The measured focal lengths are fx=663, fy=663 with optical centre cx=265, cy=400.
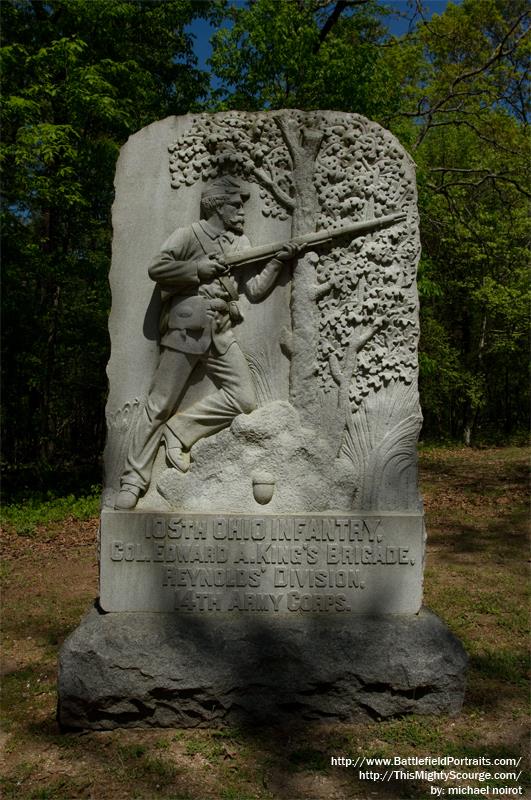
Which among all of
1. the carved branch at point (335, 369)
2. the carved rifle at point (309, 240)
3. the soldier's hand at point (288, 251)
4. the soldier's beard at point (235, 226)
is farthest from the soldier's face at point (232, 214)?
the carved branch at point (335, 369)

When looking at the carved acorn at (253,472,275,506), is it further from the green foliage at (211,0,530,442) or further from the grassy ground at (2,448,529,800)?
the green foliage at (211,0,530,442)

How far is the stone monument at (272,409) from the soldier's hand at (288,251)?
0.01 meters

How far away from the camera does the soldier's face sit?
4.29 meters

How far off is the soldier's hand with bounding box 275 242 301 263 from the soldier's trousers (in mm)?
639

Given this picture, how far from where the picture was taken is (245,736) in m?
3.83

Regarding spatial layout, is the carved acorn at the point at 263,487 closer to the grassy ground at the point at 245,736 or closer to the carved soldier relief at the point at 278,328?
the carved soldier relief at the point at 278,328

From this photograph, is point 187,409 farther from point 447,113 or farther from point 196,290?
point 447,113

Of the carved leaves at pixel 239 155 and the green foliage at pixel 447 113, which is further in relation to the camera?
the green foliage at pixel 447 113

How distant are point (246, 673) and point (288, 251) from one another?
2.62 meters

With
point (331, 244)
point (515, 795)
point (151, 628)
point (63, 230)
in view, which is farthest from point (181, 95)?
point (515, 795)

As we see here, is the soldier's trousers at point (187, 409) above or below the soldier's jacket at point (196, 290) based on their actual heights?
below

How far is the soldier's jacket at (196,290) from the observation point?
13.9 ft

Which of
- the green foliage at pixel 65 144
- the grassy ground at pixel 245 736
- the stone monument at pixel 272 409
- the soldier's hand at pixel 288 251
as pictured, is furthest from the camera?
the green foliage at pixel 65 144

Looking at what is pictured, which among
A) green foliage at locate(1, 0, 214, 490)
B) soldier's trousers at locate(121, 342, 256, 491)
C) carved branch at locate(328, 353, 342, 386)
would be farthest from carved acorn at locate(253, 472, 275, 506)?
green foliage at locate(1, 0, 214, 490)
